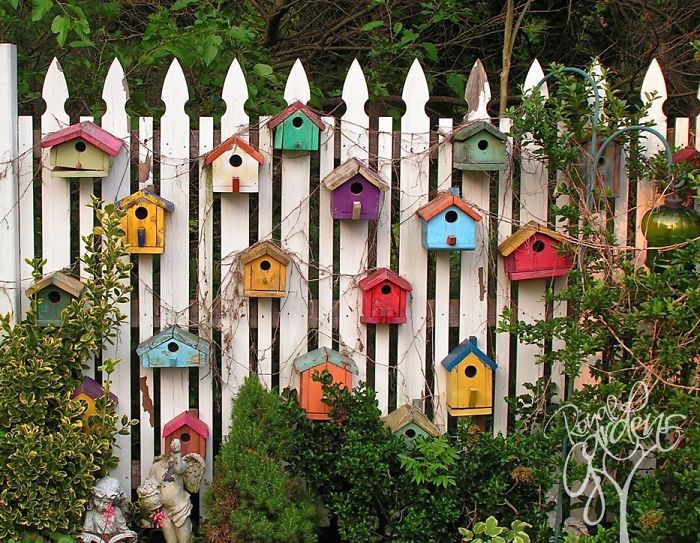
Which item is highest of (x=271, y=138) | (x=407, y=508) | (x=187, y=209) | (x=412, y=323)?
(x=271, y=138)

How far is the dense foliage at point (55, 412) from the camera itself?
15.7ft

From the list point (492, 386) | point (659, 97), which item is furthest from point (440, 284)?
point (659, 97)

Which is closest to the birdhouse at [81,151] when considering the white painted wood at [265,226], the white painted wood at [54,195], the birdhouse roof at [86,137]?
the birdhouse roof at [86,137]

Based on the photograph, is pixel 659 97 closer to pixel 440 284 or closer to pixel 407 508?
pixel 440 284

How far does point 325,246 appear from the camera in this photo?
17.2 feet

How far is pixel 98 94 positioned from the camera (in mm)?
6848

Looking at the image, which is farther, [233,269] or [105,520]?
[233,269]

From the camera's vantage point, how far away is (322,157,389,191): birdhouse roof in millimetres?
5000

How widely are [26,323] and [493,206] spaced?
2407mm

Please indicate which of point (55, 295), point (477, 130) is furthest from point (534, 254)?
point (55, 295)

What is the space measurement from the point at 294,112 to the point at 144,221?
907 millimetres

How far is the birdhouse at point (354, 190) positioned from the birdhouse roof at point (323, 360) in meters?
0.69

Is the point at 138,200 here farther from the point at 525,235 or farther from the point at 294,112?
the point at 525,235

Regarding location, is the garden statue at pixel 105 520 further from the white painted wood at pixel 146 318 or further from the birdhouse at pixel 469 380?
the birdhouse at pixel 469 380
